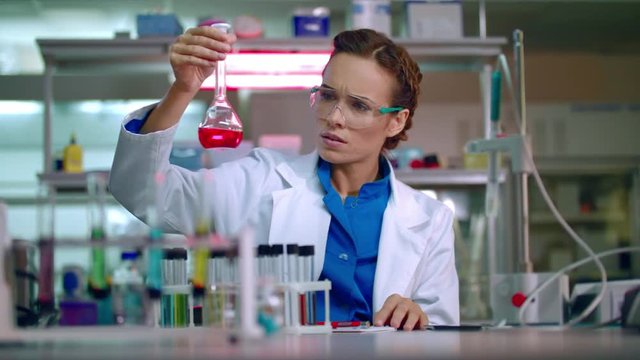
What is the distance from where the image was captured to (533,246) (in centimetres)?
582

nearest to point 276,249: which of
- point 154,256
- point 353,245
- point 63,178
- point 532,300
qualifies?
point 154,256

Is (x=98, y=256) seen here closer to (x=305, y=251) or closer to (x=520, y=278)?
(x=305, y=251)

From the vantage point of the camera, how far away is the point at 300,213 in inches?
78.0

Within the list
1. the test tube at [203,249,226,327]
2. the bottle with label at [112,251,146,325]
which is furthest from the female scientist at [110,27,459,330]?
the bottle with label at [112,251,146,325]

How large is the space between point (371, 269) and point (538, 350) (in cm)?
111

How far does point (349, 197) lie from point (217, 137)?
19.3 inches

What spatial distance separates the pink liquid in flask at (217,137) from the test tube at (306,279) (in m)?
0.37

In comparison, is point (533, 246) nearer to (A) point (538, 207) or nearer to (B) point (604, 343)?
(A) point (538, 207)

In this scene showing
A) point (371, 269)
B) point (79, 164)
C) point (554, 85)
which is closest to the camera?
point (371, 269)

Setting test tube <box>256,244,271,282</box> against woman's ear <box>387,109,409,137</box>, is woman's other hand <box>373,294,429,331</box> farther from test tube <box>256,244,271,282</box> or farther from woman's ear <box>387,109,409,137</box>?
woman's ear <box>387,109,409,137</box>

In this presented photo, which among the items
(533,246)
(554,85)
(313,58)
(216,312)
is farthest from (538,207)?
(216,312)

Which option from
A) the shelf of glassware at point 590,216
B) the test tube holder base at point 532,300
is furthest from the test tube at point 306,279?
the shelf of glassware at point 590,216

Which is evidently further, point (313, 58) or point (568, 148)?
point (568, 148)

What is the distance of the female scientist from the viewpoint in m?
1.87
